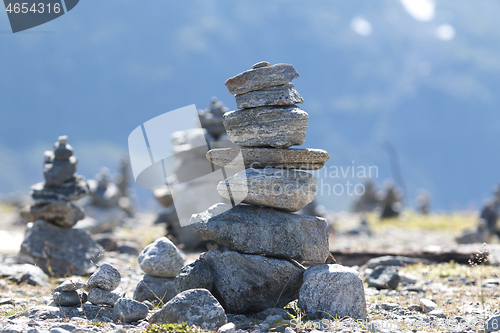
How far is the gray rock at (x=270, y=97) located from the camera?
6.29 meters

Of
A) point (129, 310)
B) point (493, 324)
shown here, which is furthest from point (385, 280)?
point (129, 310)

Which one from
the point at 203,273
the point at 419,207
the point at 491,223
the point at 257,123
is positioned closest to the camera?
the point at 203,273

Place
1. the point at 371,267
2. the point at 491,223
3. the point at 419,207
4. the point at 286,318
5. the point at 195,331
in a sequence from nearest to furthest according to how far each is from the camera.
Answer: the point at 195,331
the point at 286,318
the point at 371,267
the point at 491,223
the point at 419,207

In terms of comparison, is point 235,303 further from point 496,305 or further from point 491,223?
point 491,223

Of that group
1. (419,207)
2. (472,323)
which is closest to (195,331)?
(472,323)

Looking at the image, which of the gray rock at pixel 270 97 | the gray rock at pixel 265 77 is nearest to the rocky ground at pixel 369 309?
the gray rock at pixel 270 97

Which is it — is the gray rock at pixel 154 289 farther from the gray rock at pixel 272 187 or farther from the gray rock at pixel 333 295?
the gray rock at pixel 333 295

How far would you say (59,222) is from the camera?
1023cm

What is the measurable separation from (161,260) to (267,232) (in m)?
2.01

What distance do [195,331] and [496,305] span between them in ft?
16.7

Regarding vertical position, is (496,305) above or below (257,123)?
below

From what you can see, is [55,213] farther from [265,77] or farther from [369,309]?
[369,309]

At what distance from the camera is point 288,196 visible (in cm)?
625

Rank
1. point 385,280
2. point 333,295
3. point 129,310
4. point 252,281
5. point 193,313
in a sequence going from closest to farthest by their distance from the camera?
point 193,313
point 129,310
point 333,295
point 252,281
point 385,280
